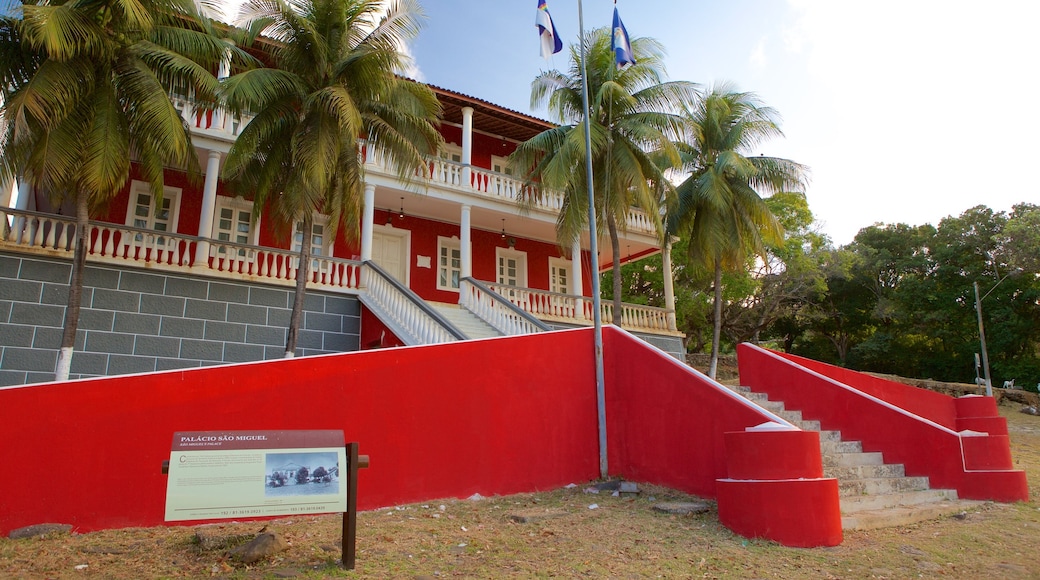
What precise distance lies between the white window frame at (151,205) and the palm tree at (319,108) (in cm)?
301

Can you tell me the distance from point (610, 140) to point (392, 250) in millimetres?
5608

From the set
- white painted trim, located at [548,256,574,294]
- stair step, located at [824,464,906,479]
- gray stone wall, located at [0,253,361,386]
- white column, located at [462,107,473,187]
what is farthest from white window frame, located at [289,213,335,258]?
stair step, located at [824,464,906,479]

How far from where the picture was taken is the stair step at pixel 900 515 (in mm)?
6679

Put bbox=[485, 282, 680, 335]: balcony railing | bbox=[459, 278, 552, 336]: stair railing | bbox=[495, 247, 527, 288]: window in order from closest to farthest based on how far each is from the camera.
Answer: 1. bbox=[459, 278, 552, 336]: stair railing
2. bbox=[485, 282, 680, 335]: balcony railing
3. bbox=[495, 247, 527, 288]: window

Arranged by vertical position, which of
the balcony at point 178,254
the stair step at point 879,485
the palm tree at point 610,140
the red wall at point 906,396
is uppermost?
the palm tree at point 610,140

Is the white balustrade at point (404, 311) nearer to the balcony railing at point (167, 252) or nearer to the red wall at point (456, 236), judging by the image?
the balcony railing at point (167, 252)

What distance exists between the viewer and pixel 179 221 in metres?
13.6

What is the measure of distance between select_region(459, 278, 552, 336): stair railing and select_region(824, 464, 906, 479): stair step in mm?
5275

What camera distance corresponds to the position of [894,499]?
24.7ft

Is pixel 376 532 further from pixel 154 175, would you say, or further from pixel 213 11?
pixel 213 11

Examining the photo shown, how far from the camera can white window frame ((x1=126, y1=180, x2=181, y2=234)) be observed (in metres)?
13.2

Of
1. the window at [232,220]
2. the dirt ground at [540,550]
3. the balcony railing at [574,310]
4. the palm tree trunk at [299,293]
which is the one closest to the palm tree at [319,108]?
the palm tree trunk at [299,293]

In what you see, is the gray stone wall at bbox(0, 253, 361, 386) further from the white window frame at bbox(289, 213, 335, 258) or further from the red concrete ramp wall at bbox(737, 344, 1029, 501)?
the red concrete ramp wall at bbox(737, 344, 1029, 501)

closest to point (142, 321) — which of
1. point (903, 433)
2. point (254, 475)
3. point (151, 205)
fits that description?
point (151, 205)
